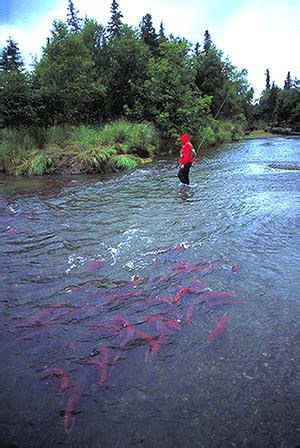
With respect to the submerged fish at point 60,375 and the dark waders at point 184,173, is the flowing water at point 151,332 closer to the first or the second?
the submerged fish at point 60,375

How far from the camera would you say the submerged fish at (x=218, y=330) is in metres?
3.60

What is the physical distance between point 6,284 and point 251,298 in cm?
353

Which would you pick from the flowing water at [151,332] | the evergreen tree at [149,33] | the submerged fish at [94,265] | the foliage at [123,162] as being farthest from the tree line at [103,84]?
the submerged fish at [94,265]

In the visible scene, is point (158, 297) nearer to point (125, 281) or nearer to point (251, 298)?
point (125, 281)

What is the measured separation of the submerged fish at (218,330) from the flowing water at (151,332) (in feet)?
0.04

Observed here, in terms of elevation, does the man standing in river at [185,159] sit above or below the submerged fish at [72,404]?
above

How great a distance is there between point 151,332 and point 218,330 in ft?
2.45

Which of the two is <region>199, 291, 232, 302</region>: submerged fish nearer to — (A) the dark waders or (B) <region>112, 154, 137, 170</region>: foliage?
(A) the dark waders

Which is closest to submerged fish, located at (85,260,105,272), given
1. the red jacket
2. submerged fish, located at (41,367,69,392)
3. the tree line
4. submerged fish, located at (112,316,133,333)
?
submerged fish, located at (112,316,133,333)

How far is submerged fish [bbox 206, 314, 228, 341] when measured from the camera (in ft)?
11.8

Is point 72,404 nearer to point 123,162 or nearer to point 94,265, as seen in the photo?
point 94,265

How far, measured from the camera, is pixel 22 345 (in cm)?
362

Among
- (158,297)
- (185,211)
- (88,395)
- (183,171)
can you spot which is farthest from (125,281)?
(183,171)

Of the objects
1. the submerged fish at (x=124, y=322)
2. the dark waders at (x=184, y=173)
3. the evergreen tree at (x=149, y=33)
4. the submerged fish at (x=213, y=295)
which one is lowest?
the submerged fish at (x=124, y=322)
